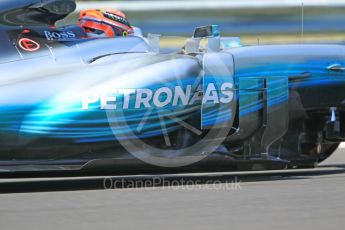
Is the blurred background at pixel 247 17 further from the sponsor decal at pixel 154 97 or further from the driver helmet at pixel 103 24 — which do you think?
the sponsor decal at pixel 154 97

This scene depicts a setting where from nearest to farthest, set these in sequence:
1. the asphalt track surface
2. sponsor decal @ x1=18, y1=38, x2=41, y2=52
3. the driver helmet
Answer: the asphalt track surface
sponsor decal @ x1=18, y1=38, x2=41, y2=52
the driver helmet

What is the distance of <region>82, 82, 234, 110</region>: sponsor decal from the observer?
19.7 feet

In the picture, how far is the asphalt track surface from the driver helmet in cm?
145

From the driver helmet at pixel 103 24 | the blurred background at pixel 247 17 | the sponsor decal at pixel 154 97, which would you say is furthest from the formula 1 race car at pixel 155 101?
the blurred background at pixel 247 17

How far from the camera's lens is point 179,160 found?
251 inches

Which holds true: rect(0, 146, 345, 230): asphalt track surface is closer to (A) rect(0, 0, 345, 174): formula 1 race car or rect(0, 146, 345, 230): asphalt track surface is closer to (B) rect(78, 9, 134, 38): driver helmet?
(A) rect(0, 0, 345, 174): formula 1 race car

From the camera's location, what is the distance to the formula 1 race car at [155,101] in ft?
19.4

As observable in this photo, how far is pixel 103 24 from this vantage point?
690 centimetres

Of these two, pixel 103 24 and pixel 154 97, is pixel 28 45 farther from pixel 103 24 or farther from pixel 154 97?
pixel 154 97

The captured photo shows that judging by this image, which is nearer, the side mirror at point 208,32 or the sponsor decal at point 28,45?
the sponsor decal at point 28,45

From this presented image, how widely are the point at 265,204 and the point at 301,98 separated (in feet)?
5.46

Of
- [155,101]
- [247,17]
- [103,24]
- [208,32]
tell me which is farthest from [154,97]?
[247,17]

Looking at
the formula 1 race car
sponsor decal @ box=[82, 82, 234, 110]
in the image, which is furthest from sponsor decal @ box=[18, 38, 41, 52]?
sponsor decal @ box=[82, 82, 234, 110]

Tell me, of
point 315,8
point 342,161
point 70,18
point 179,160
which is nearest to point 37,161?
point 179,160
